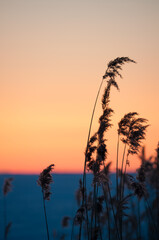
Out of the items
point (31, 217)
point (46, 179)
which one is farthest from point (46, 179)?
point (31, 217)

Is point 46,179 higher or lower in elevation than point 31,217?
higher

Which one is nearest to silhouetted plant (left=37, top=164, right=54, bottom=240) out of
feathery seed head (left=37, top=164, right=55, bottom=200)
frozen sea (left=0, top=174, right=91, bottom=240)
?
feathery seed head (left=37, top=164, right=55, bottom=200)

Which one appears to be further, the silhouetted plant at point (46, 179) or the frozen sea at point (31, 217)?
the frozen sea at point (31, 217)

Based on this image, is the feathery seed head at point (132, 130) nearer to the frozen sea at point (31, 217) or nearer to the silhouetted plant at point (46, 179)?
the silhouetted plant at point (46, 179)

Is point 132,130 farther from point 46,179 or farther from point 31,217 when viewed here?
point 31,217

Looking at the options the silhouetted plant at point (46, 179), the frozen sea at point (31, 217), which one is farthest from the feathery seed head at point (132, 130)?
the frozen sea at point (31, 217)

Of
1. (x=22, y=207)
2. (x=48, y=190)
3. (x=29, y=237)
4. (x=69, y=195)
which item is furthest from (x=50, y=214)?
(x=48, y=190)

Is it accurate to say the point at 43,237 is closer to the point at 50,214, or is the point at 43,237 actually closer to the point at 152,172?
the point at 50,214

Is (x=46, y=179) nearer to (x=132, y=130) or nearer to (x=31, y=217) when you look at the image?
(x=132, y=130)

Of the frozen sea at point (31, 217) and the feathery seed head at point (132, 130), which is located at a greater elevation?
the feathery seed head at point (132, 130)

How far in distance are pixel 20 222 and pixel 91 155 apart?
29.0 m

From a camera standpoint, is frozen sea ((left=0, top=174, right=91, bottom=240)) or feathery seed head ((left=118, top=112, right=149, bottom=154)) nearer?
feathery seed head ((left=118, top=112, right=149, bottom=154))

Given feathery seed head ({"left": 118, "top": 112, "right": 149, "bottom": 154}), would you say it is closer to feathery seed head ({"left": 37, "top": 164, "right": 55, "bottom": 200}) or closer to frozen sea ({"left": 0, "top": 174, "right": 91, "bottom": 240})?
feathery seed head ({"left": 37, "top": 164, "right": 55, "bottom": 200})

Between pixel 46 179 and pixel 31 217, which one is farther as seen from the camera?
pixel 31 217
